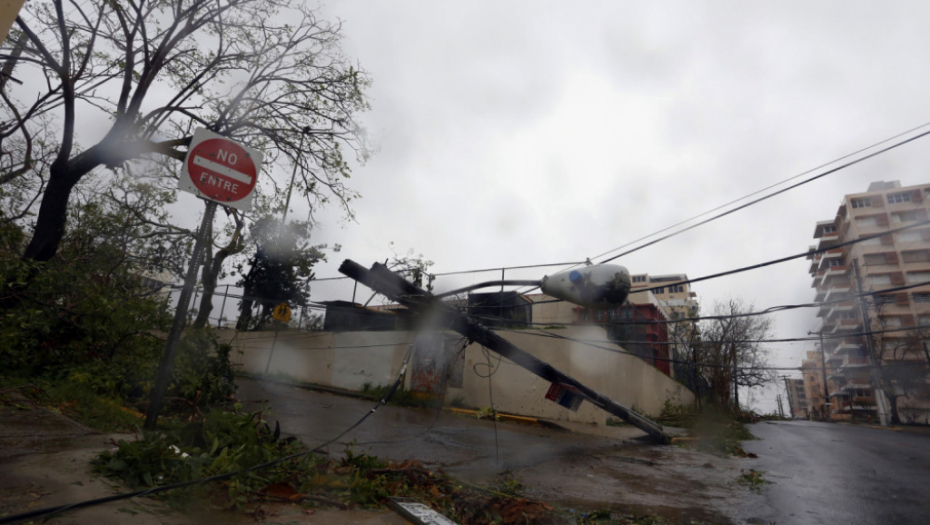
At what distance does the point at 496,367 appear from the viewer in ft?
41.7

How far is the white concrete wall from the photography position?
14.7m

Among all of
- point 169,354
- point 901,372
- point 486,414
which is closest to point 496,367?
point 486,414

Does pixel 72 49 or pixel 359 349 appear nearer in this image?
pixel 72 49

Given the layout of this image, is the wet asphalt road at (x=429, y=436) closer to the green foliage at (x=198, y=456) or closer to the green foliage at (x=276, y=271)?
the green foliage at (x=198, y=456)

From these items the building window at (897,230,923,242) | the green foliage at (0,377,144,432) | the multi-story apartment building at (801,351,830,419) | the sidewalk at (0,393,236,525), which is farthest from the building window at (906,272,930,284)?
the sidewalk at (0,393,236,525)

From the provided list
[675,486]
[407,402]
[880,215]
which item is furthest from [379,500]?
[880,215]

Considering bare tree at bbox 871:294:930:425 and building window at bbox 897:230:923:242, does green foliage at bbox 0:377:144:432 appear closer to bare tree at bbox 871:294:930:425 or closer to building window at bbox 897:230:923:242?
building window at bbox 897:230:923:242

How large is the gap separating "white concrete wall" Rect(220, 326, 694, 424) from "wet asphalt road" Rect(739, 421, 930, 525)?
178 inches

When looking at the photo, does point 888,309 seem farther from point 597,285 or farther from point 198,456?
point 198,456

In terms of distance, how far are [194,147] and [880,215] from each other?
35.8m

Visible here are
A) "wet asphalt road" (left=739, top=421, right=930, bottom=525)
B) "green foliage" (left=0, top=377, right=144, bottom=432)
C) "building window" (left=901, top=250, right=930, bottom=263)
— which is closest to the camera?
"green foliage" (left=0, top=377, right=144, bottom=432)

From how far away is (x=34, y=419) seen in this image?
4340 mm

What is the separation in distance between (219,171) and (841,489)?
8.96 metres

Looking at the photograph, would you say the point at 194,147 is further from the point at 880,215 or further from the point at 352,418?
the point at 880,215
